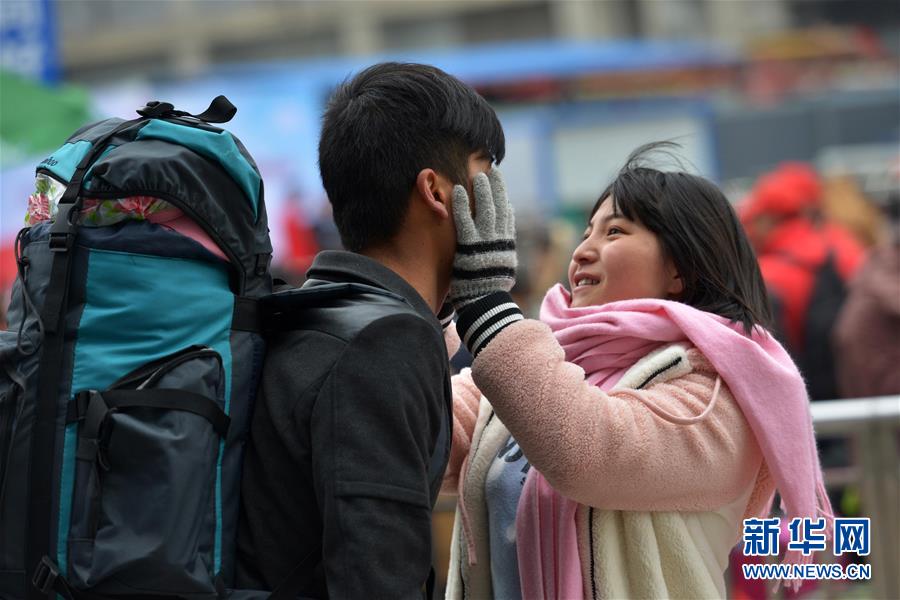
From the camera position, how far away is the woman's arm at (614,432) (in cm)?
204

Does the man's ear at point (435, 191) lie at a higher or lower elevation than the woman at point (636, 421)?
higher

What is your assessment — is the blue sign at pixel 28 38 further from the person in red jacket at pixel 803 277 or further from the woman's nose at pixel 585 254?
the woman's nose at pixel 585 254

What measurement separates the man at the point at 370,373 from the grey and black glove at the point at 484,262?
3 cm

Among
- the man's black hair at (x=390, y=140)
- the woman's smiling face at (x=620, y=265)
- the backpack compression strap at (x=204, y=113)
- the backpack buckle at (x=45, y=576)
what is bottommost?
the backpack buckle at (x=45, y=576)

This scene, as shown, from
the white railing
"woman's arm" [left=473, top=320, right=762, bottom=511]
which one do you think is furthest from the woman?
the white railing

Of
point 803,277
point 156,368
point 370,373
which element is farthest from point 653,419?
point 803,277

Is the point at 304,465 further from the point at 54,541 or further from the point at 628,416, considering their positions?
the point at 628,416

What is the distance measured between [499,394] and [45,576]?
78 centimetres

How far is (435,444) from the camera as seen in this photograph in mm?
1911

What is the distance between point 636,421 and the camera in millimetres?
2146

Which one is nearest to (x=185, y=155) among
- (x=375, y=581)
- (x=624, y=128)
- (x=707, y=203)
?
(x=375, y=581)

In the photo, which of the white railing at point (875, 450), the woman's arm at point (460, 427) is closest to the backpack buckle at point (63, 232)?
the woman's arm at point (460, 427)

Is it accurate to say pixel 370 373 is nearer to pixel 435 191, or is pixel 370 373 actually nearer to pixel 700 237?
pixel 435 191

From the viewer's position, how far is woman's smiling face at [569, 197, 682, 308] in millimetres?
2410
